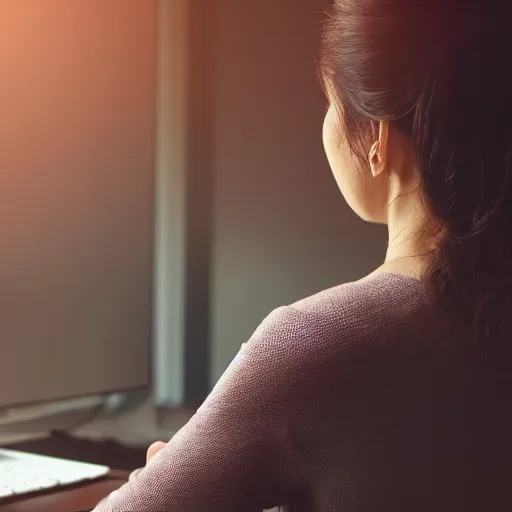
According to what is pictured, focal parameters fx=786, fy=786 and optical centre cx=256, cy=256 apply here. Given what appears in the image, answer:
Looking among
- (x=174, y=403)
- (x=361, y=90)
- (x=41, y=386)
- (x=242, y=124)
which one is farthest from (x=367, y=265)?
(x=361, y=90)

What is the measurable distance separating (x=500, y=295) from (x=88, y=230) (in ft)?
2.43

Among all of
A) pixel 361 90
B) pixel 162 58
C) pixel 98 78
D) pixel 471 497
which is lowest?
pixel 471 497

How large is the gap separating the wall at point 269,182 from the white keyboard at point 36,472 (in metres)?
0.47

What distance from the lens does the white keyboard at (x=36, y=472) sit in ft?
3.26

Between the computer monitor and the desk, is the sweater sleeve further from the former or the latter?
the computer monitor

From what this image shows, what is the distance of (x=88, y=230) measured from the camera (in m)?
1.24

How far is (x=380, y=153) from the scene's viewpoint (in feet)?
2.34

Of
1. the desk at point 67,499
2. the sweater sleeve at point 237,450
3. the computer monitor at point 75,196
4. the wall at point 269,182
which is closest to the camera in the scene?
the sweater sleeve at point 237,450

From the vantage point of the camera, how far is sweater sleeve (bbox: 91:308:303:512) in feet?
2.06

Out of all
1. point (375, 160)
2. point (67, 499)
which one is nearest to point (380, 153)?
point (375, 160)

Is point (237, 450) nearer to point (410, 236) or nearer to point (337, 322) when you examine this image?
point (337, 322)

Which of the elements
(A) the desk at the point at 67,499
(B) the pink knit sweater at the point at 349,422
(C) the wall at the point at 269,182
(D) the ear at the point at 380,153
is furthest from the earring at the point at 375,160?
(C) the wall at the point at 269,182

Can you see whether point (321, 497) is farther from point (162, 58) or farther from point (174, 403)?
point (162, 58)

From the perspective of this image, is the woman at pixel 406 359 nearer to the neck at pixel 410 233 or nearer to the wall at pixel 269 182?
the neck at pixel 410 233
